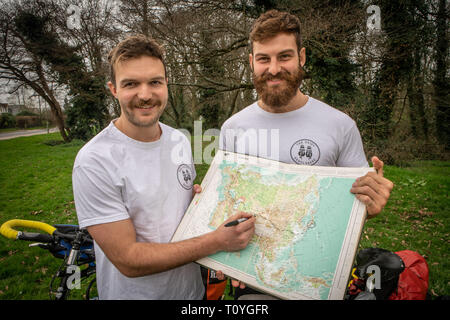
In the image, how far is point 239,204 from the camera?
65.0 inches

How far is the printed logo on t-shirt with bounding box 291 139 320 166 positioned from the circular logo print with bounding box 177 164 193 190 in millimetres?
830

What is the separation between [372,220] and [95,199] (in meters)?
6.39

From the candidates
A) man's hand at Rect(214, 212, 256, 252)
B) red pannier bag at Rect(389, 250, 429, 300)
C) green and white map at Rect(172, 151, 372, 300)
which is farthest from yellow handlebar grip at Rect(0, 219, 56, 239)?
red pannier bag at Rect(389, 250, 429, 300)

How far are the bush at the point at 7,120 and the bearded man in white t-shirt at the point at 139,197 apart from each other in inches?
1387

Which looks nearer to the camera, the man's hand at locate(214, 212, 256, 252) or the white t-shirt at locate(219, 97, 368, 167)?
the man's hand at locate(214, 212, 256, 252)

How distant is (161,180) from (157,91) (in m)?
0.62

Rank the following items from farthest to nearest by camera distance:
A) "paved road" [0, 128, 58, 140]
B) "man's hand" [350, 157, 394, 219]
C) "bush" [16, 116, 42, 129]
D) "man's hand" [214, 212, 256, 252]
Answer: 1. "bush" [16, 116, 42, 129]
2. "paved road" [0, 128, 58, 140]
3. "man's hand" [214, 212, 256, 252]
4. "man's hand" [350, 157, 394, 219]

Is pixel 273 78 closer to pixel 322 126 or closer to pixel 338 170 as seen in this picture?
pixel 322 126

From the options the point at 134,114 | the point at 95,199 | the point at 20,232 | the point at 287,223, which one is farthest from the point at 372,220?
the point at 20,232

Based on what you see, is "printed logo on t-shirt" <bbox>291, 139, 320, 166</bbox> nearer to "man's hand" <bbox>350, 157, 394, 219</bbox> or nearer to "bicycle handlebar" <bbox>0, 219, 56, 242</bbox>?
"man's hand" <bbox>350, 157, 394, 219</bbox>

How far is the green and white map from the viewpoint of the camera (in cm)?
136

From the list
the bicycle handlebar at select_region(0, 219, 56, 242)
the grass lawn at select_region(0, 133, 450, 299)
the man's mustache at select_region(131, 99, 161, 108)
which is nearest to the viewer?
the man's mustache at select_region(131, 99, 161, 108)

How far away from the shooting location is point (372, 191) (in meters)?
1.36
